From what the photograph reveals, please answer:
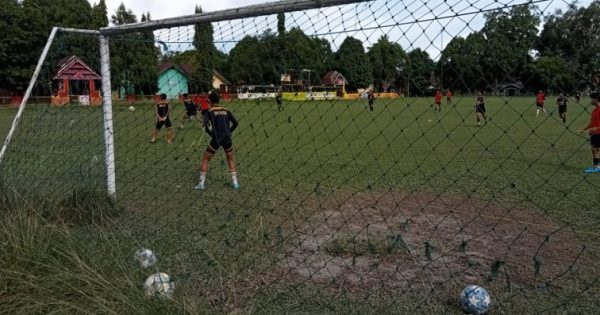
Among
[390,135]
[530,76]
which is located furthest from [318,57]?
[390,135]

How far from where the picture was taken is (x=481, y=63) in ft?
12.0

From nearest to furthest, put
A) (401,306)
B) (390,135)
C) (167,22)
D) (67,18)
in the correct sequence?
1. (401,306)
2. (167,22)
3. (390,135)
4. (67,18)

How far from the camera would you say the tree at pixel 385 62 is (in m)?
4.30

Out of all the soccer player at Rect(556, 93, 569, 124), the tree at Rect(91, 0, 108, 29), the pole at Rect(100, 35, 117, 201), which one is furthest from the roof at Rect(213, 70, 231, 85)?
the tree at Rect(91, 0, 108, 29)

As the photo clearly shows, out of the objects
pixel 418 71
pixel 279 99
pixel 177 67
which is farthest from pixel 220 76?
pixel 418 71

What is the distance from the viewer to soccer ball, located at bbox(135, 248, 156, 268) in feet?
13.0

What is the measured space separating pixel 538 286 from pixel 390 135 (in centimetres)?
1308

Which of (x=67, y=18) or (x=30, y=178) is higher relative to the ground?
(x=67, y=18)

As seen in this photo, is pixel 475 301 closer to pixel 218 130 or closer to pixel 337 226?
pixel 337 226

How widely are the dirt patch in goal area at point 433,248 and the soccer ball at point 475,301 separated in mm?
207

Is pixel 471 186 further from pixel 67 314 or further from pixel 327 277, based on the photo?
pixel 67 314

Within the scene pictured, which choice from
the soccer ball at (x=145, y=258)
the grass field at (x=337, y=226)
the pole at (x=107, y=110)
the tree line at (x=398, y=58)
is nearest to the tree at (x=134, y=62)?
the tree line at (x=398, y=58)

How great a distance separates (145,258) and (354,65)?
2.58 m

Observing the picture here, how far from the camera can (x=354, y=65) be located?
4.71 metres
